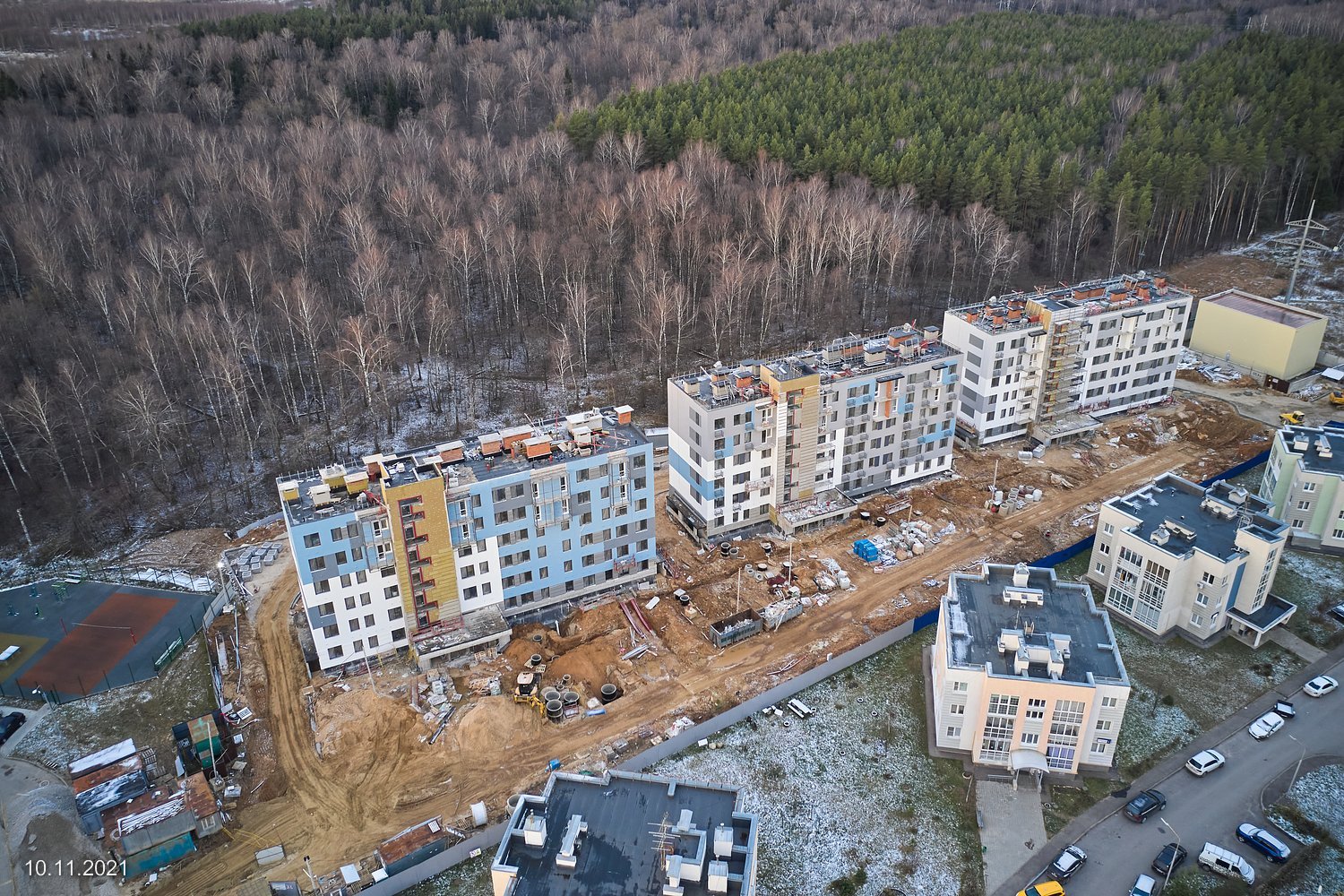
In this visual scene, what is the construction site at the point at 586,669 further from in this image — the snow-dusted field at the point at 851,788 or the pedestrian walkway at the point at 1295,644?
the pedestrian walkway at the point at 1295,644

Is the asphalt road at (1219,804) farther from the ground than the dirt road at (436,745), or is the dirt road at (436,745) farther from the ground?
the dirt road at (436,745)

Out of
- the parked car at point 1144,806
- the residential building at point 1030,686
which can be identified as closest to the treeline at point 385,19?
the residential building at point 1030,686

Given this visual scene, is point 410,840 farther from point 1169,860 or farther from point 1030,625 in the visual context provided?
point 1169,860

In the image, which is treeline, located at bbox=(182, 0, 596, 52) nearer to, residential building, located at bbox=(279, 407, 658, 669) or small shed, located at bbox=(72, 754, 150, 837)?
residential building, located at bbox=(279, 407, 658, 669)

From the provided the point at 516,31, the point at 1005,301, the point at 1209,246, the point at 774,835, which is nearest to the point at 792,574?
the point at 774,835

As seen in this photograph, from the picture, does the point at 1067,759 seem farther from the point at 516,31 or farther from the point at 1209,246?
the point at 516,31

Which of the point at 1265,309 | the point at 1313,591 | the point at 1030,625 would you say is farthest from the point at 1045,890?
the point at 1265,309

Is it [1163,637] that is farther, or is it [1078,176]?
[1078,176]
